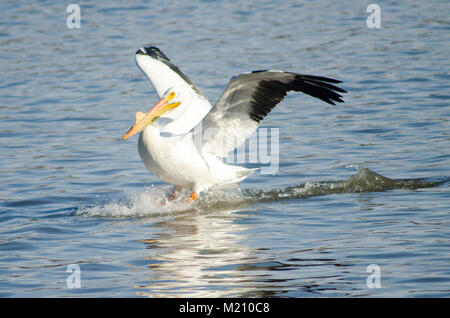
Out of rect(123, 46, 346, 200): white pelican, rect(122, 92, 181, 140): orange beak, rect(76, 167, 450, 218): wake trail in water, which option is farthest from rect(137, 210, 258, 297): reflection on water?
rect(122, 92, 181, 140): orange beak

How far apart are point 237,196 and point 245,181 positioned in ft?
2.56

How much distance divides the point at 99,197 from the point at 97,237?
4.73 ft

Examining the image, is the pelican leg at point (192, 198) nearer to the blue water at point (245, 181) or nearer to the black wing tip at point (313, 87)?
the blue water at point (245, 181)

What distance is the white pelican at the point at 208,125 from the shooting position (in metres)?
7.11

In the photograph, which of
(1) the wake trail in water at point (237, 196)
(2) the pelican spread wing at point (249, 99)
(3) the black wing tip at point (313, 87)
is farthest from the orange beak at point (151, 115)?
(3) the black wing tip at point (313, 87)

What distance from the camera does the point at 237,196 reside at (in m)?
7.93

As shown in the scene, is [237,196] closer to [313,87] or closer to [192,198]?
[192,198]

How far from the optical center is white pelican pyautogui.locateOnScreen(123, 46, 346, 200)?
7.11 m

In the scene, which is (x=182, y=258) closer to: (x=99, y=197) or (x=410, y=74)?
(x=99, y=197)

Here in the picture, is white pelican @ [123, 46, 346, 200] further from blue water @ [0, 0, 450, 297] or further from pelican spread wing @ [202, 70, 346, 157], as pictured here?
blue water @ [0, 0, 450, 297]

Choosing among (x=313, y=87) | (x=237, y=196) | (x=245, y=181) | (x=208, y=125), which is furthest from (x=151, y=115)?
(x=245, y=181)

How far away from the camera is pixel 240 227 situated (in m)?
6.83
